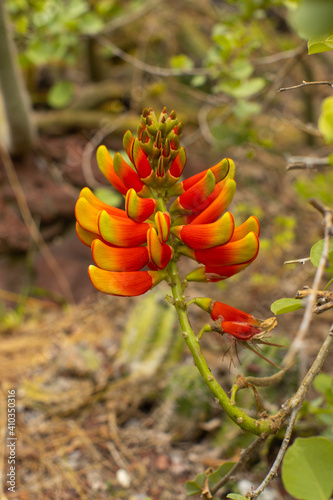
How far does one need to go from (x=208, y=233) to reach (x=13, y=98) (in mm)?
2171

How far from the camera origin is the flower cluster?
0.62 metres

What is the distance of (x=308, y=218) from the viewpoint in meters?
2.97

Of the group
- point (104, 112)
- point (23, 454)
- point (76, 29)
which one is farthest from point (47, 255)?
point (23, 454)

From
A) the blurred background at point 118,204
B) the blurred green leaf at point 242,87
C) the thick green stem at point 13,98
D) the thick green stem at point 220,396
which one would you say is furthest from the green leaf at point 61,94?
the thick green stem at point 220,396

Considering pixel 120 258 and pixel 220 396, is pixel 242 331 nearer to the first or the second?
pixel 220 396

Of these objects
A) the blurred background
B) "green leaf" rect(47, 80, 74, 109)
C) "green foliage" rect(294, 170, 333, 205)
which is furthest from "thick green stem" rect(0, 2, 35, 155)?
"green foliage" rect(294, 170, 333, 205)

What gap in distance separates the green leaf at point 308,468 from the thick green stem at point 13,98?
2.22m

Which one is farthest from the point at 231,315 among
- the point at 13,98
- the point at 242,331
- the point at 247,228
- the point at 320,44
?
the point at 13,98

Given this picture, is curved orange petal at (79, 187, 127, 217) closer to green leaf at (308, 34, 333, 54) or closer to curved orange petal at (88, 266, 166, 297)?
curved orange petal at (88, 266, 166, 297)

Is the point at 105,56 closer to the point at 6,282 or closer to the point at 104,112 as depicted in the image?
the point at 104,112

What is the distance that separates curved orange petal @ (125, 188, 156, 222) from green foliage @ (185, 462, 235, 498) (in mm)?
466

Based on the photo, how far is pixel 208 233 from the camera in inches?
24.4

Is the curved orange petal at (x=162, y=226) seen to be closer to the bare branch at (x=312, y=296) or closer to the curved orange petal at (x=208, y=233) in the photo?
the curved orange petal at (x=208, y=233)

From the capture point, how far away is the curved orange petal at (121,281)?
0.63 metres
